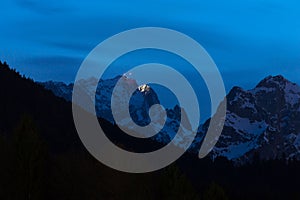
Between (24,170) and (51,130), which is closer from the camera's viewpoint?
(24,170)

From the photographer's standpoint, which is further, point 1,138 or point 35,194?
point 1,138

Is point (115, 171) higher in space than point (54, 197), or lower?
higher

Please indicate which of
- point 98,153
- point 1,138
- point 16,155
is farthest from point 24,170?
point 98,153

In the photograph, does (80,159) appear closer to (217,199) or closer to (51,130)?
(217,199)

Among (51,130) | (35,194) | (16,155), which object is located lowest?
(35,194)

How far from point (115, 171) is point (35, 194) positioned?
11.0 meters

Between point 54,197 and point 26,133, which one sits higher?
point 26,133

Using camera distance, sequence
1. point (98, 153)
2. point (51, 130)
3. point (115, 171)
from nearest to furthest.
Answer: point (115, 171) < point (98, 153) < point (51, 130)

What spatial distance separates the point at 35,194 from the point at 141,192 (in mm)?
14182

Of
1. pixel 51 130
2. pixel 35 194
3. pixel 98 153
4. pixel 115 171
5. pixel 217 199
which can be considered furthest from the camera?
pixel 51 130

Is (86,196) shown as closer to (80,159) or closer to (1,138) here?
(80,159)

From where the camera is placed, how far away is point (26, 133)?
71188mm

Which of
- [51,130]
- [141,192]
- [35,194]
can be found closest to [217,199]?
[141,192]

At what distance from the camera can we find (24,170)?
6981 centimetres
